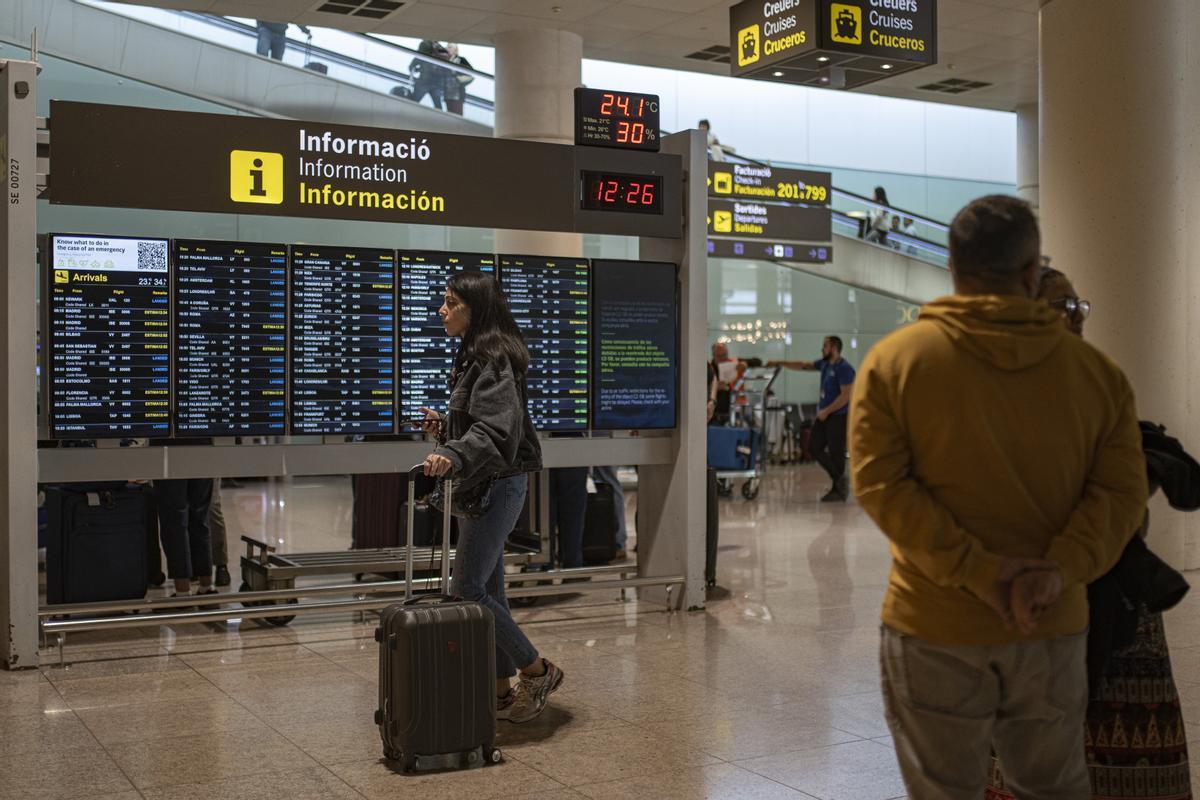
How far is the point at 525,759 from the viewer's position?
4.48 m

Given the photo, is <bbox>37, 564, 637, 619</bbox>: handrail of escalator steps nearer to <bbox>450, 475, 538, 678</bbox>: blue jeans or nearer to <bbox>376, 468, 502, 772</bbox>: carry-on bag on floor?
<bbox>450, 475, 538, 678</bbox>: blue jeans

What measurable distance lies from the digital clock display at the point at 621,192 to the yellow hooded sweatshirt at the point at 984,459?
478 centimetres

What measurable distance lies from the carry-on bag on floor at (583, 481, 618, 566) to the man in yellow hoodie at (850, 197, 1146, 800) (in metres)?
6.13

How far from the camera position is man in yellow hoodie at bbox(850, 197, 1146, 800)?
2.33 metres

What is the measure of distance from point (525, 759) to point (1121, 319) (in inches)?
217

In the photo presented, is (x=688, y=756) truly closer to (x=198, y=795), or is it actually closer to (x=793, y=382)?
(x=198, y=795)

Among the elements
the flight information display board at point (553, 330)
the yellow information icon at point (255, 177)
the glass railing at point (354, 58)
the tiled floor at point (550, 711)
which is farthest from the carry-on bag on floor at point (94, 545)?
the glass railing at point (354, 58)

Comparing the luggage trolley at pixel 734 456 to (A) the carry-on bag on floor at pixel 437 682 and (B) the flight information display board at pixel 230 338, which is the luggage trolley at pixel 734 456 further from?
(A) the carry-on bag on floor at pixel 437 682

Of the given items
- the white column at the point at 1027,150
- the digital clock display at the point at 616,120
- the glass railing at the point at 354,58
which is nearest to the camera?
the digital clock display at the point at 616,120

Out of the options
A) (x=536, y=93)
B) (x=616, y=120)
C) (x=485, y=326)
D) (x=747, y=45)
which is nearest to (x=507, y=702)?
(x=485, y=326)

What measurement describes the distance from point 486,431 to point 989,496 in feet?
8.01

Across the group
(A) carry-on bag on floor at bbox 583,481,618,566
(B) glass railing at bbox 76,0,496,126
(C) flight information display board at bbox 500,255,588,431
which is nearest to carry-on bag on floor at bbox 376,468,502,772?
(C) flight information display board at bbox 500,255,588,431

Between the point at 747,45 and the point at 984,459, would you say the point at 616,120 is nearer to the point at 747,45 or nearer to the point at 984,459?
the point at 747,45

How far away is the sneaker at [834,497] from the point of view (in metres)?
13.6
